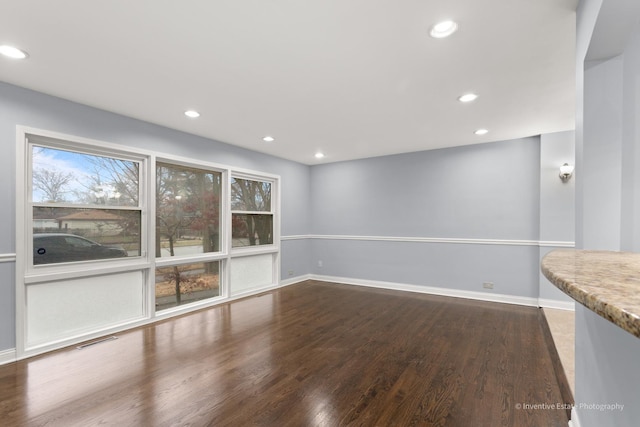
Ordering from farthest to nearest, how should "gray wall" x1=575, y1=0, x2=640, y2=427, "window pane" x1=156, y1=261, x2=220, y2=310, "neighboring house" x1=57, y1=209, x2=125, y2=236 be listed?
"window pane" x1=156, y1=261, x2=220, y2=310, "neighboring house" x1=57, y1=209, x2=125, y2=236, "gray wall" x1=575, y1=0, x2=640, y2=427

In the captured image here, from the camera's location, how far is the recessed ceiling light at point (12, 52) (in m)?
2.10

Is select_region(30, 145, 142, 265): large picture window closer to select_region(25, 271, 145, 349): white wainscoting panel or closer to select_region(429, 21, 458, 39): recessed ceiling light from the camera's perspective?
select_region(25, 271, 145, 349): white wainscoting panel

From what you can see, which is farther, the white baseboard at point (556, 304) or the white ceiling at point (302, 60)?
the white baseboard at point (556, 304)

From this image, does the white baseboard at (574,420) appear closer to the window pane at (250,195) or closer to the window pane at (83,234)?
the window pane at (83,234)

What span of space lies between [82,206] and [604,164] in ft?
14.2

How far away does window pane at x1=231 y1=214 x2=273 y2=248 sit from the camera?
4.98m

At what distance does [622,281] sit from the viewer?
0.66 meters

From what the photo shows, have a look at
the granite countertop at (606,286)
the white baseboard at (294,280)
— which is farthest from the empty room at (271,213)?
the white baseboard at (294,280)

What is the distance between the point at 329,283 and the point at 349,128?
3273mm

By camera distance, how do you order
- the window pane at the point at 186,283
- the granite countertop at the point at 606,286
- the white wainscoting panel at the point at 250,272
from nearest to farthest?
the granite countertop at the point at 606,286 < the window pane at the point at 186,283 < the white wainscoting panel at the point at 250,272

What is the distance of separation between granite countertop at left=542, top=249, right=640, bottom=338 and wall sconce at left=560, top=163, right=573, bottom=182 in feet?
12.5

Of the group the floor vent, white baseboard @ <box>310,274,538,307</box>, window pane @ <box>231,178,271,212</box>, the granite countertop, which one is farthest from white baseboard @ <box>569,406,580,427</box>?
window pane @ <box>231,178,271,212</box>

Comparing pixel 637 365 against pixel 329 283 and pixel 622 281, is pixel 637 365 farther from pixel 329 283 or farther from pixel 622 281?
pixel 329 283

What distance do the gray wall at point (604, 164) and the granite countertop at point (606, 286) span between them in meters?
0.55
